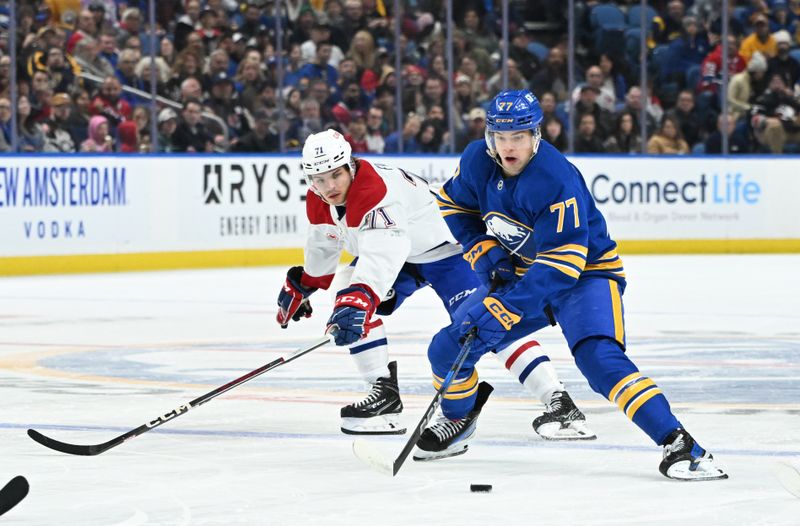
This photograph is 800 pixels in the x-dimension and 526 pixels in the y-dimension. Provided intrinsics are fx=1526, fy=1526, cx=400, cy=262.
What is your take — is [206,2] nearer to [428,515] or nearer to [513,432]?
[513,432]

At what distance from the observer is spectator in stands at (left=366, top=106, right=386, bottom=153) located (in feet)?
47.0

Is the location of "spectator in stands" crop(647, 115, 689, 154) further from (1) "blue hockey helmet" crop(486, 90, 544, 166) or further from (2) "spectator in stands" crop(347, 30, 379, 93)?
(1) "blue hockey helmet" crop(486, 90, 544, 166)

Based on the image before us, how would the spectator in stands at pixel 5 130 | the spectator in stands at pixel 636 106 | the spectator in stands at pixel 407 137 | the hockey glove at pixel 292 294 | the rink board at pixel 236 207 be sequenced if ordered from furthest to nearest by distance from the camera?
the spectator in stands at pixel 636 106 → the spectator in stands at pixel 407 137 → the rink board at pixel 236 207 → the spectator in stands at pixel 5 130 → the hockey glove at pixel 292 294

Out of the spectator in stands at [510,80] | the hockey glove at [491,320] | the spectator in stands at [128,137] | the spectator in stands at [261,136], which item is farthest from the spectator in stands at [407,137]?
the hockey glove at [491,320]

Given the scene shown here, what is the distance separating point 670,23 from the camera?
15555mm

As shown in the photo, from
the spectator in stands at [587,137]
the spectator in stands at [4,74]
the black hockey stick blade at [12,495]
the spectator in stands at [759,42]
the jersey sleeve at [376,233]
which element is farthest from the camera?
the spectator in stands at [759,42]

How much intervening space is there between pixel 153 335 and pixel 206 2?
6.08 meters

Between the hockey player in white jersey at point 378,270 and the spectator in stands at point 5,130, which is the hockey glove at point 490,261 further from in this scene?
the spectator in stands at point 5,130

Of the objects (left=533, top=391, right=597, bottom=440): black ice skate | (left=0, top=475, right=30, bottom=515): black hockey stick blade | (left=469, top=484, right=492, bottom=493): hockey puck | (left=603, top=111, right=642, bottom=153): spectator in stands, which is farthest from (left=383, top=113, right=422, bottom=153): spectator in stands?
(left=0, top=475, right=30, bottom=515): black hockey stick blade

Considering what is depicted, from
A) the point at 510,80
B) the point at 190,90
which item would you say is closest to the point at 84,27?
the point at 190,90

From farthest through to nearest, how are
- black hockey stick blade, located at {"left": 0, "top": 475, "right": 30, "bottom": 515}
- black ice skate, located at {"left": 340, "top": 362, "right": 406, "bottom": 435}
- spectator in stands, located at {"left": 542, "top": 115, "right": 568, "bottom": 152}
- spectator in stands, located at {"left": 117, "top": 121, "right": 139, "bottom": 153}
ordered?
1. spectator in stands, located at {"left": 542, "top": 115, "right": 568, "bottom": 152}
2. spectator in stands, located at {"left": 117, "top": 121, "right": 139, "bottom": 153}
3. black ice skate, located at {"left": 340, "top": 362, "right": 406, "bottom": 435}
4. black hockey stick blade, located at {"left": 0, "top": 475, "right": 30, "bottom": 515}

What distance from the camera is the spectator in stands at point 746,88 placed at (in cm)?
1550

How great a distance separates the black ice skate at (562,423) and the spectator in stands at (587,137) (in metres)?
10.3

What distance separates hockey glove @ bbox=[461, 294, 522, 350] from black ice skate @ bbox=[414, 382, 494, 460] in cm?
35
